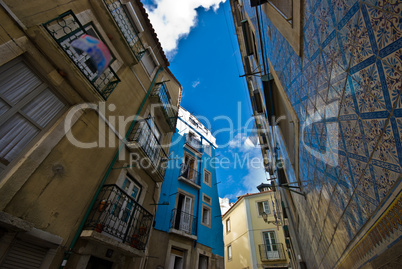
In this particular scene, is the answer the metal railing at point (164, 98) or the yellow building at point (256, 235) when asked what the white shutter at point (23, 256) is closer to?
the metal railing at point (164, 98)

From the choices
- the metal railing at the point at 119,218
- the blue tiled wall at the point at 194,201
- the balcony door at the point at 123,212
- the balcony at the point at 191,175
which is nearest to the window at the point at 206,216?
the blue tiled wall at the point at 194,201

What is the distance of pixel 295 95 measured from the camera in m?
3.88

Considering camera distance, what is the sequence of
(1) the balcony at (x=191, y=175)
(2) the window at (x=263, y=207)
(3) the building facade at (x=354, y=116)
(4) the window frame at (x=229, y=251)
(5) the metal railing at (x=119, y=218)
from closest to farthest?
(3) the building facade at (x=354, y=116) → (5) the metal railing at (x=119, y=218) → (1) the balcony at (x=191, y=175) → (2) the window at (x=263, y=207) → (4) the window frame at (x=229, y=251)

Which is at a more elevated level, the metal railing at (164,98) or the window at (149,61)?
the window at (149,61)

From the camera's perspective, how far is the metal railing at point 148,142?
7297 mm

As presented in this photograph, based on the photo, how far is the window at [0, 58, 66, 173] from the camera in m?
3.70

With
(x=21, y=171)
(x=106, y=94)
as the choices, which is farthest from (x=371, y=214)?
(x=106, y=94)

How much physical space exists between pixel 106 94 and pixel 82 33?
191 cm

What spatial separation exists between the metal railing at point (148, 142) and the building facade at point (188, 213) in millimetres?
1920

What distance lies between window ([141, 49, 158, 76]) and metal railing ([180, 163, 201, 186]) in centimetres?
683

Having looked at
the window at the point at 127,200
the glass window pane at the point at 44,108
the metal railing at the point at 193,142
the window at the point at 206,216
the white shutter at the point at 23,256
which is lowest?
the white shutter at the point at 23,256

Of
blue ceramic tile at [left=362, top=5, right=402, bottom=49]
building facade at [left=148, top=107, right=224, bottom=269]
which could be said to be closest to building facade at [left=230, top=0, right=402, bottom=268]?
blue ceramic tile at [left=362, top=5, right=402, bottom=49]

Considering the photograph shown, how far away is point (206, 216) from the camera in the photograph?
509 inches

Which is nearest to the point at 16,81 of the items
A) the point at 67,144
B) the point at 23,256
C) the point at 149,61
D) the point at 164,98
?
the point at 67,144
